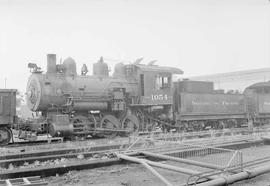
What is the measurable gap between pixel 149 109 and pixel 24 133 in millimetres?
6007


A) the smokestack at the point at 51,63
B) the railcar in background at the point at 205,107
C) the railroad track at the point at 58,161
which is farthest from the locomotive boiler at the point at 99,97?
the railroad track at the point at 58,161

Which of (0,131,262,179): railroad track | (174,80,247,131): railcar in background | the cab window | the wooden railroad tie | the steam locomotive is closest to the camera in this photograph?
the wooden railroad tie

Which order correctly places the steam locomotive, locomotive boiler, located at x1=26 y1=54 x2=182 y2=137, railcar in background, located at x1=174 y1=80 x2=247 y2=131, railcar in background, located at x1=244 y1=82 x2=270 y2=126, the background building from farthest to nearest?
the background building
railcar in background, located at x1=244 y1=82 x2=270 y2=126
railcar in background, located at x1=174 y1=80 x2=247 y2=131
locomotive boiler, located at x1=26 y1=54 x2=182 y2=137
the steam locomotive

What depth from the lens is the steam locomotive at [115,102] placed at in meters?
12.7

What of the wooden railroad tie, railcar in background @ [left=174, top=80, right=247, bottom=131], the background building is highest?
the background building

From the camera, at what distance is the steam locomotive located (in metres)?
12.7

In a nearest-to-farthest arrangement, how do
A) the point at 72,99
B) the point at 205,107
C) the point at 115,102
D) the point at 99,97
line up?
the point at 72,99
the point at 99,97
the point at 115,102
the point at 205,107

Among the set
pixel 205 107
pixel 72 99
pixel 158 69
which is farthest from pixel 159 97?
pixel 72 99

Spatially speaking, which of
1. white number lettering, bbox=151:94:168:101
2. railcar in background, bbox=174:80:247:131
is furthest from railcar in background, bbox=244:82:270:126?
white number lettering, bbox=151:94:168:101

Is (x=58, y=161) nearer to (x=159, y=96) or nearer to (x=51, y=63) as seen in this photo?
(x=51, y=63)

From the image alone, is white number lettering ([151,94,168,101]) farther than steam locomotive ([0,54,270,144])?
Yes

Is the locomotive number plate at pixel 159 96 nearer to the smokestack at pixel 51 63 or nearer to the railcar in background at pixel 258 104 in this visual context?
the smokestack at pixel 51 63

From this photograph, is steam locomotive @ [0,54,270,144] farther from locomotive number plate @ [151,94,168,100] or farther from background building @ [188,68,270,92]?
background building @ [188,68,270,92]

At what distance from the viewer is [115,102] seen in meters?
14.1
